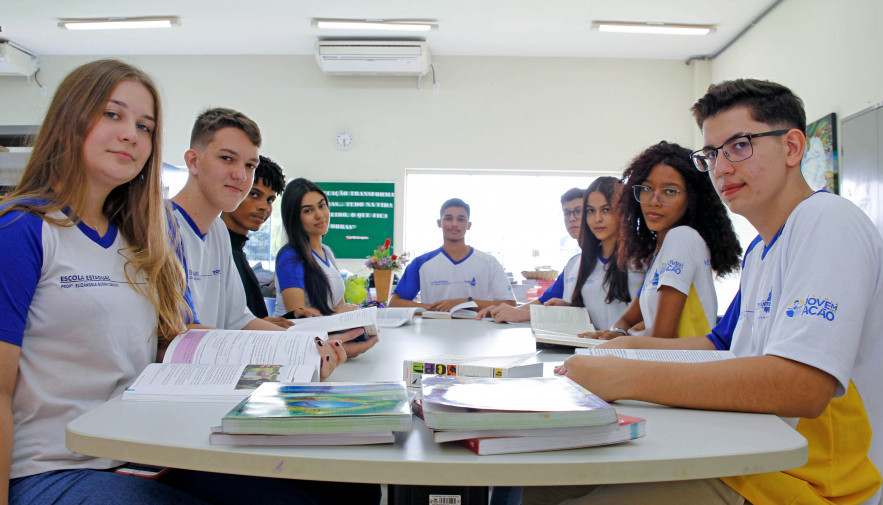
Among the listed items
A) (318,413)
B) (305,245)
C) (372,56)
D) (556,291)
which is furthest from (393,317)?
(372,56)

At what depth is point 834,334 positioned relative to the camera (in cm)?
84

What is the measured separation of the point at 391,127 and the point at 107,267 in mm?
5247

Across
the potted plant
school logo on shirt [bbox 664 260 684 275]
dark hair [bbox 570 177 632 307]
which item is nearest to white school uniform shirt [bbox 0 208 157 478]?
school logo on shirt [bbox 664 260 684 275]

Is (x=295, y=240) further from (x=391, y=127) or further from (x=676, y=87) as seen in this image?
(x=676, y=87)

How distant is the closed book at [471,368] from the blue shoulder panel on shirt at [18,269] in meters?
0.73

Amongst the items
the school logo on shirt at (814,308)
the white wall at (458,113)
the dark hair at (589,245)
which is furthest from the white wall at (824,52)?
the school logo on shirt at (814,308)

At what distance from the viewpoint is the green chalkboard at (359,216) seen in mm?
6078

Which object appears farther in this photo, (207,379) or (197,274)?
(197,274)

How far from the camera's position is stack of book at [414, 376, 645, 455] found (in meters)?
0.66

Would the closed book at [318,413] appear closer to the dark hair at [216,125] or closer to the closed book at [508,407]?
the closed book at [508,407]

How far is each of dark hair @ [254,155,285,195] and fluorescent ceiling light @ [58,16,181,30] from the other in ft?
11.7

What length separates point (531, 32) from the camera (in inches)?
215

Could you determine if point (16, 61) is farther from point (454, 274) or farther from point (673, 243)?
point (673, 243)

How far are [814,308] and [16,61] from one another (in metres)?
7.72
